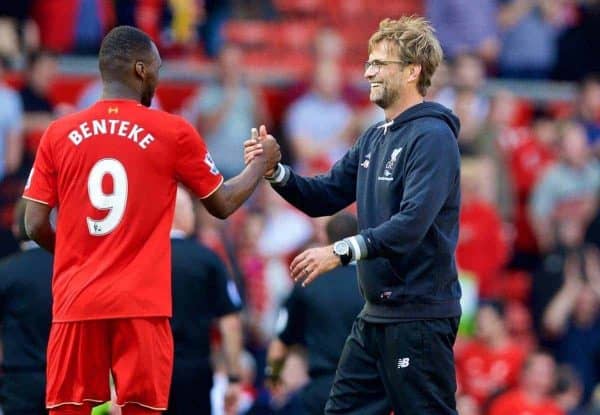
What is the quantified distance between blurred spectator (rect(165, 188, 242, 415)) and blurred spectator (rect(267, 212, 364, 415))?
0.44 metres

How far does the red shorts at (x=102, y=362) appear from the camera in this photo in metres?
7.76

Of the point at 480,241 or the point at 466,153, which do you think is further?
the point at 466,153

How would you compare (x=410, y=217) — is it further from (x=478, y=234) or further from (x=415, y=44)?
(x=478, y=234)

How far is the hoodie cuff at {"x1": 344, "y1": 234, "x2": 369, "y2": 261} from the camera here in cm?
764

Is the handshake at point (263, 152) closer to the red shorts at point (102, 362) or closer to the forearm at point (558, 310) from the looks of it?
the red shorts at point (102, 362)

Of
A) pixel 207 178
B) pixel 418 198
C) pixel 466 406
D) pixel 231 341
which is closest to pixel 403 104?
pixel 418 198

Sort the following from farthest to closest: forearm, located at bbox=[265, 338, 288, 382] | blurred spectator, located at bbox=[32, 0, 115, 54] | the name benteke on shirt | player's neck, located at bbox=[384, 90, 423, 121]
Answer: blurred spectator, located at bbox=[32, 0, 115, 54]
forearm, located at bbox=[265, 338, 288, 382]
player's neck, located at bbox=[384, 90, 423, 121]
the name benteke on shirt

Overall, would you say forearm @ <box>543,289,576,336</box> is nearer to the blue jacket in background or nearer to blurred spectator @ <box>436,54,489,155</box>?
blurred spectator @ <box>436,54,489,155</box>

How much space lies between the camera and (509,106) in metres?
17.3

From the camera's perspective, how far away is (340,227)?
33.2 ft

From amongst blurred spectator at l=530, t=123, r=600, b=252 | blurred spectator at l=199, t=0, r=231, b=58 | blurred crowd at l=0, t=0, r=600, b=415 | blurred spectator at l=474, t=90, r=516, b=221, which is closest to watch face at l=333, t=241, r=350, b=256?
blurred crowd at l=0, t=0, r=600, b=415

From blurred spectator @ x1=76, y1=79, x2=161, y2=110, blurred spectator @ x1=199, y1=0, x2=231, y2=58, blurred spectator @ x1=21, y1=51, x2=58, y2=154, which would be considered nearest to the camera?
blurred spectator @ x1=21, y1=51, x2=58, y2=154

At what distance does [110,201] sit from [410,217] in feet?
4.63

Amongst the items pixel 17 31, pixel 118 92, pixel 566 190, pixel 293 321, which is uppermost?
pixel 17 31
